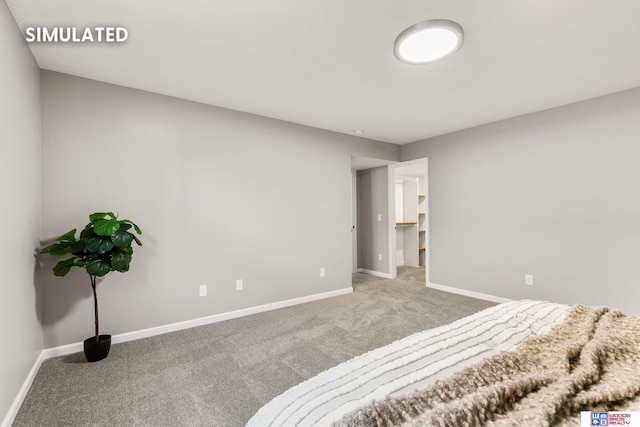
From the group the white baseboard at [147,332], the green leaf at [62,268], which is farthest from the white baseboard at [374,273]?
the green leaf at [62,268]

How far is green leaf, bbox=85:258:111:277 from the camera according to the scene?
224 centimetres

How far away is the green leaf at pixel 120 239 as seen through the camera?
230cm

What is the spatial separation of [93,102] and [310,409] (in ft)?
10.6

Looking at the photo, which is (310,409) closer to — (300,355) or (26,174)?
(300,355)

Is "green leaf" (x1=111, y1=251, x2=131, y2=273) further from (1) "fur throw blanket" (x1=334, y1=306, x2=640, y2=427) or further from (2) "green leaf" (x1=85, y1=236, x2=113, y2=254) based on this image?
(1) "fur throw blanket" (x1=334, y1=306, x2=640, y2=427)

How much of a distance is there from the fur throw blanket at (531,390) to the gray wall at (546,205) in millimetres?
2643

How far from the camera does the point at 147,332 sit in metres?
2.87

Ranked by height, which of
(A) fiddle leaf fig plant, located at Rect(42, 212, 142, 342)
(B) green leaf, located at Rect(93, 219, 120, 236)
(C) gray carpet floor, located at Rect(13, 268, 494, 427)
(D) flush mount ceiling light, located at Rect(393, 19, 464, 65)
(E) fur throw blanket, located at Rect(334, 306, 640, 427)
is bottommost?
(C) gray carpet floor, located at Rect(13, 268, 494, 427)

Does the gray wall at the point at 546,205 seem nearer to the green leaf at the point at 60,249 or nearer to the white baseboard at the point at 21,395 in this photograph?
the green leaf at the point at 60,249

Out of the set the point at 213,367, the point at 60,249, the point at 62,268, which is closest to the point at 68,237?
the point at 60,249

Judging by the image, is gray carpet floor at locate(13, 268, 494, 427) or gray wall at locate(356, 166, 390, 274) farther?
gray wall at locate(356, 166, 390, 274)

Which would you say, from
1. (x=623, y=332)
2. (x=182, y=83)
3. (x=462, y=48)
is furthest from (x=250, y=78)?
(x=623, y=332)

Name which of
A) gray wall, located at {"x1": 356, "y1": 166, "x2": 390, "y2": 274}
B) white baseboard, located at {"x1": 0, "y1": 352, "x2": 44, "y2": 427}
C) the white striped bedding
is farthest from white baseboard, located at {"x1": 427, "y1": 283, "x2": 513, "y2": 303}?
white baseboard, located at {"x1": 0, "y1": 352, "x2": 44, "y2": 427}

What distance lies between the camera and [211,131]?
3.30m
